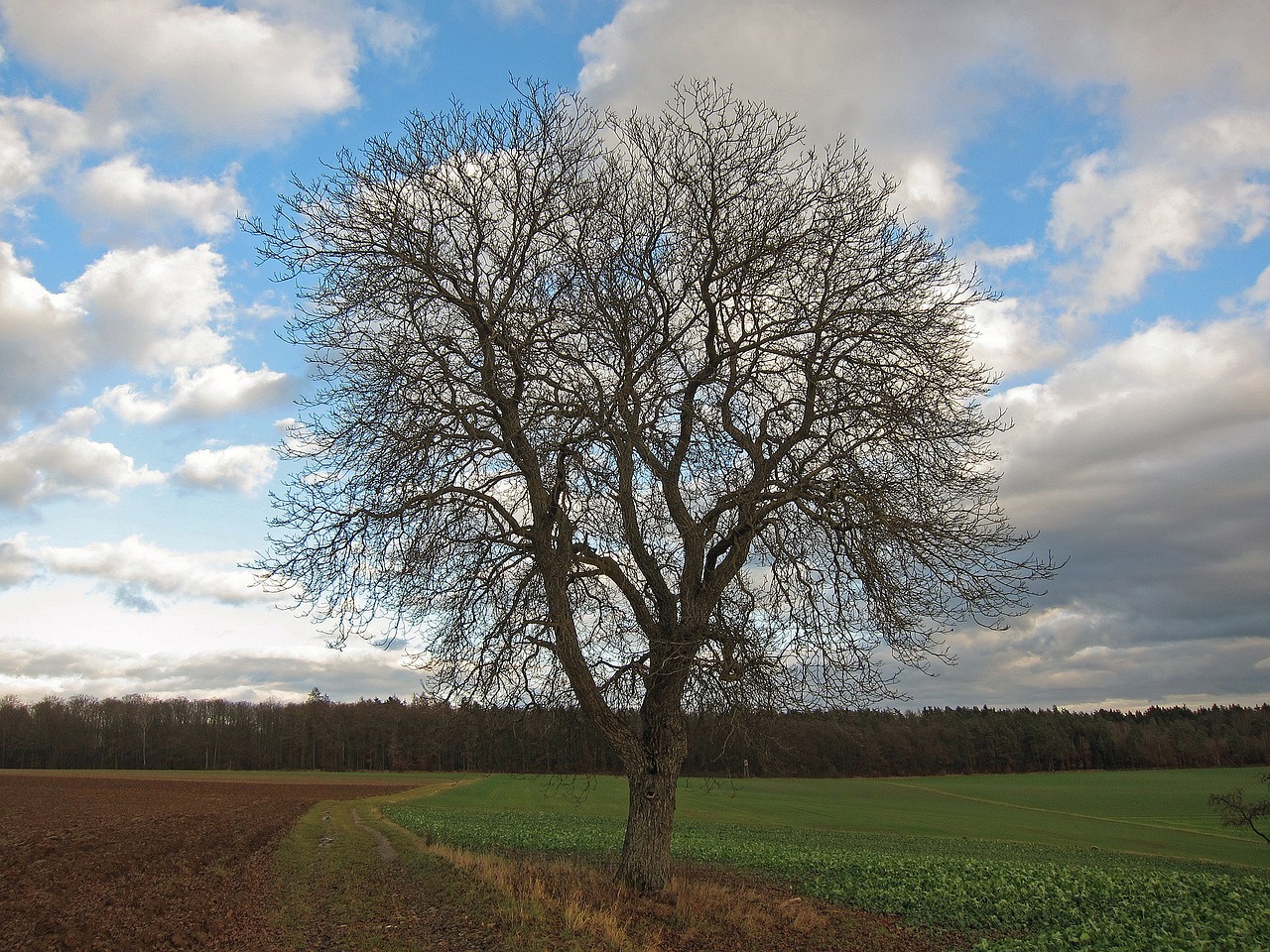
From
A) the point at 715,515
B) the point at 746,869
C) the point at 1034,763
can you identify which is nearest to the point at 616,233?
the point at 715,515

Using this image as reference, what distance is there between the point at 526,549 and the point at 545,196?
16.0ft

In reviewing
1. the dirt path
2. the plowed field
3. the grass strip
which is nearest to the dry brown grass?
the grass strip

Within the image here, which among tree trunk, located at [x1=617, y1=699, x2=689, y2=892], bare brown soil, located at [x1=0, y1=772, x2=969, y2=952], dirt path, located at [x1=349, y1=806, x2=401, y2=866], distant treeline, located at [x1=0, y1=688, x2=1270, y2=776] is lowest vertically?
distant treeline, located at [x1=0, y1=688, x2=1270, y2=776]

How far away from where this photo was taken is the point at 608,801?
45.0 metres

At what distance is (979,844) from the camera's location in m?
28.4

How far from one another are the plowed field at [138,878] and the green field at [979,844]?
441 cm

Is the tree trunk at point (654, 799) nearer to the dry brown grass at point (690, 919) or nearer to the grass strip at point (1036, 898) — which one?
the dry brown grass at point (690, 919)

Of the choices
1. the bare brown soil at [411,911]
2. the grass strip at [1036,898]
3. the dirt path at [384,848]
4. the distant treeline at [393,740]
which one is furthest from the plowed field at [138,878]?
the distant treeline at [393,740]

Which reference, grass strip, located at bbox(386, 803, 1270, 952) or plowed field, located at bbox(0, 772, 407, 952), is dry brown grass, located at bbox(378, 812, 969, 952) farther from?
plowed field, located at bbox(0, 772, 407, 952)

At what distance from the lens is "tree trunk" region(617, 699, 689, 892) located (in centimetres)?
1027

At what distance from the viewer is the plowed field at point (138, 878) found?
31.3 ft

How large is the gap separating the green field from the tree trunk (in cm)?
81

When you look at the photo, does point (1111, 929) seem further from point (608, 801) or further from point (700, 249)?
point (608, 801)

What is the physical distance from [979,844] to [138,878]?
1041 inches
